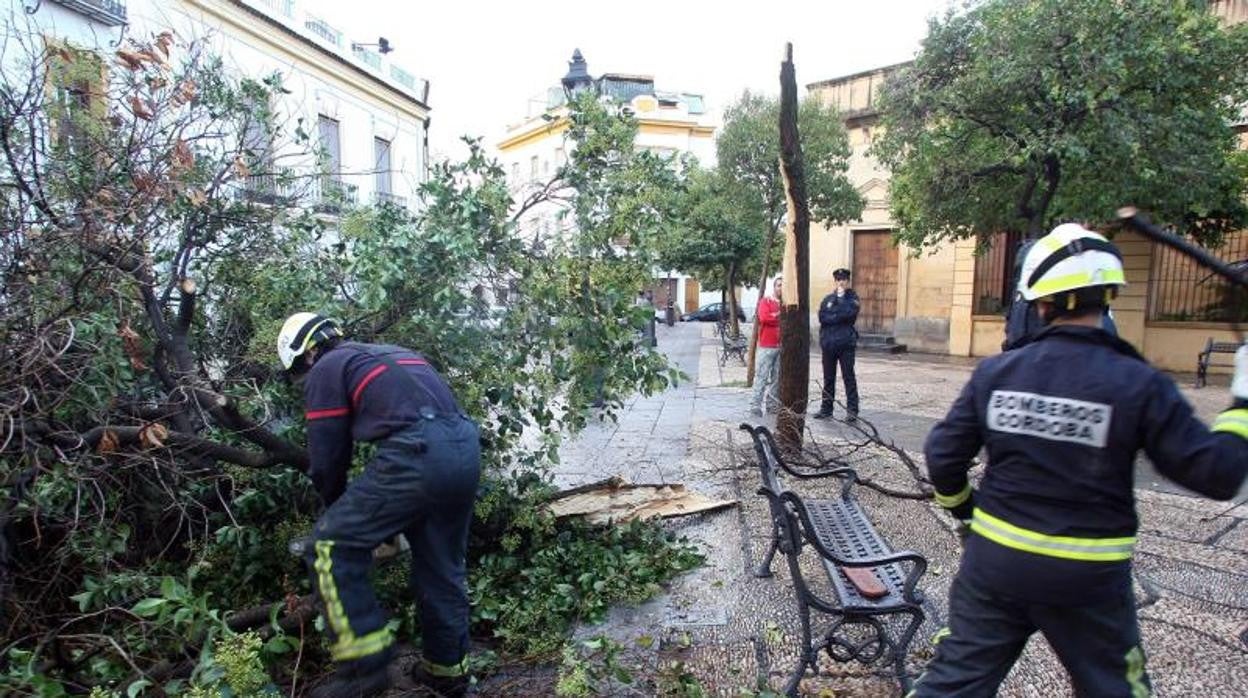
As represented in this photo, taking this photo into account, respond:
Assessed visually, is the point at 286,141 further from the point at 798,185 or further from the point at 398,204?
the point at 798,185

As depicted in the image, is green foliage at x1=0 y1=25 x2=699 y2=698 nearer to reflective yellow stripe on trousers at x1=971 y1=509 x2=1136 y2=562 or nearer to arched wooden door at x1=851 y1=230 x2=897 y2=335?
reflective yellow stripe on trousers at x1=971 y1=509 x2=1136 y2=562

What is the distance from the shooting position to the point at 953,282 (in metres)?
16.1

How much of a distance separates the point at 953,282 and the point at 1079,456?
51.5 feet

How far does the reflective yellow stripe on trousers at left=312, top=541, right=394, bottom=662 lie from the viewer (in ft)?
8.18

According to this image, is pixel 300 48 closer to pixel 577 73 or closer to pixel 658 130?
pixel 577 73

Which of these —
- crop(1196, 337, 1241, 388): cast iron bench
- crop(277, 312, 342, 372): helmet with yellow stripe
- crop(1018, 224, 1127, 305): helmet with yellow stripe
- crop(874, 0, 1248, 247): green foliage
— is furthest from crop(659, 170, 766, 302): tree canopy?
crop(1018, 224, 1127, 305): helmet with yellow stripe

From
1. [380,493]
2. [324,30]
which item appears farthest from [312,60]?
[380,493]

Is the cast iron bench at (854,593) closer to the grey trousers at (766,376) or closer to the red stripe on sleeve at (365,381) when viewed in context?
the red stripe on sleeve at (365,381)

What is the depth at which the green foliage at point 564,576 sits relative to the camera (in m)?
3.33

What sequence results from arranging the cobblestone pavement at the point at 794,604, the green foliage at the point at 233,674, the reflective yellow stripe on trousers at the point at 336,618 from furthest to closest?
the cobblestone pavement at the point at 794,604 → the reflective yellow stripe on trousers at the point at 336,618 → the green foliage at the point at 233,674

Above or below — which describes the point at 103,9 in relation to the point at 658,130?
below

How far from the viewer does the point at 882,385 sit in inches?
437

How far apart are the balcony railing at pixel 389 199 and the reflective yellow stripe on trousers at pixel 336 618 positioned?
2039 mm

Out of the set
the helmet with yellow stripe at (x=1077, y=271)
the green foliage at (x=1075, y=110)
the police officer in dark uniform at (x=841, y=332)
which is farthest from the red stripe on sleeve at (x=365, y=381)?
the green foliage at (x=1075, y=110)
